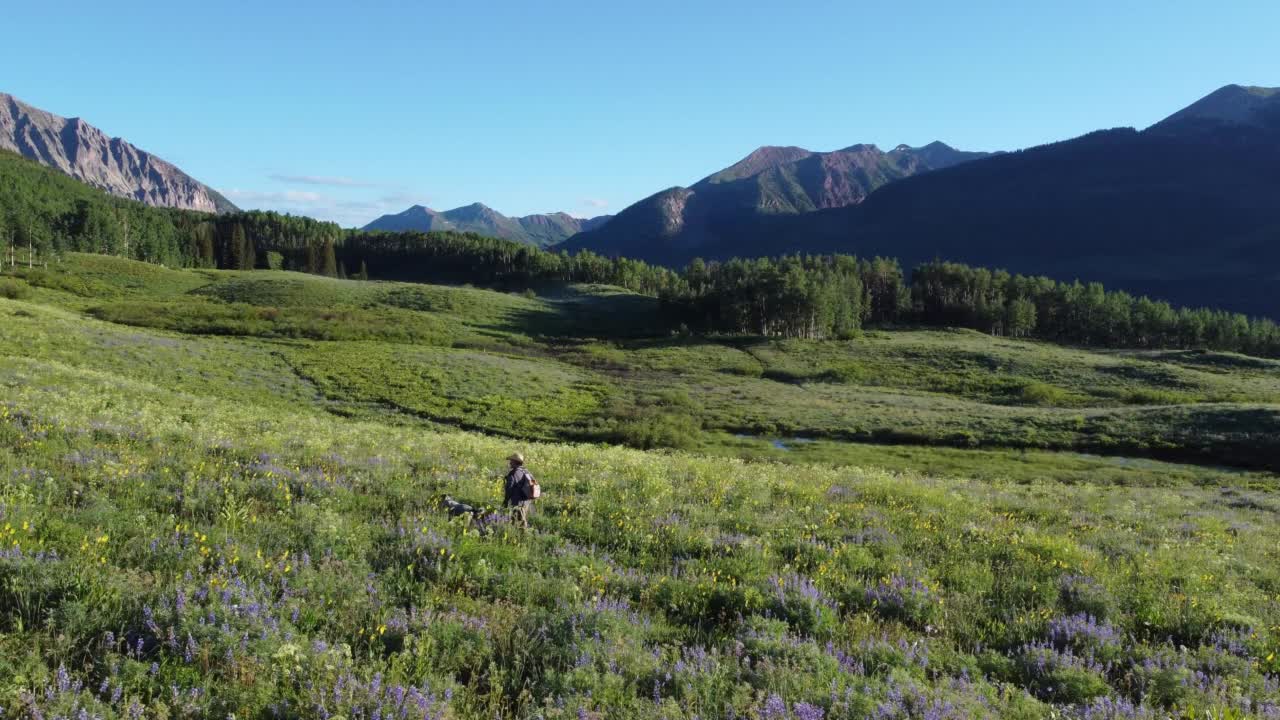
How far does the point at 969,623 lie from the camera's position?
7562 millimetres

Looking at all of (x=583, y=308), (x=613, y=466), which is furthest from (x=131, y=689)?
(x=583, y=308)

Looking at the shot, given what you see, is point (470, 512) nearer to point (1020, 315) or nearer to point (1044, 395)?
point (1044, 395)

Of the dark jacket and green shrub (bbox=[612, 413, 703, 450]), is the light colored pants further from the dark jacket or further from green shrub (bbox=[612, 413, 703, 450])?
green shrub (bbox=[612, 413, 703, 450])

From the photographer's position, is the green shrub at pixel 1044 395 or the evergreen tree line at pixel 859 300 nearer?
the green shrub at pixel 1044 395

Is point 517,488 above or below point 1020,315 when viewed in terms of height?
below

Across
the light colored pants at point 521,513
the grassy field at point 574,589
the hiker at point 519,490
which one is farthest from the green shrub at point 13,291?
the light colored pants at point 521,513

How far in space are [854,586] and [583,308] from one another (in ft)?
478

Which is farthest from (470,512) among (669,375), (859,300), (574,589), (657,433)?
(859,300)

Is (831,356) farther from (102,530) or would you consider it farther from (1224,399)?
(102,530)

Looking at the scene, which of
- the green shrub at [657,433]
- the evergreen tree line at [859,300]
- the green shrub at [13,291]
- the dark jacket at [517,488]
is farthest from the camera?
the evergreen tree line at [859,300]

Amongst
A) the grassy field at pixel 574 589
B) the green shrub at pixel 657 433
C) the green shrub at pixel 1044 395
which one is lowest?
the green shrub at pixel 1044 395

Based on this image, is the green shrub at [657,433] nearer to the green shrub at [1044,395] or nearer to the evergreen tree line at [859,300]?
the green shrub at [1044,395]

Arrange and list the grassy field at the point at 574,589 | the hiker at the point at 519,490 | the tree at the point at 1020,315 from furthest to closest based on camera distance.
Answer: the tree at the point at 1020,315
the hiker at the point at 519,490
the grassy field at the point at 574,589

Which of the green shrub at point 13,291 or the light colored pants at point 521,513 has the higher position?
the green shrub at point 13,291
